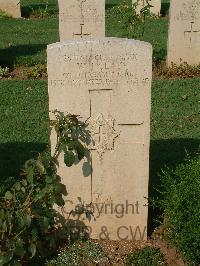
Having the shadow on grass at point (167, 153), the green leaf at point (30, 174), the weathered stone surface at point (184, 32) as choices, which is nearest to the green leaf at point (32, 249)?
the green leaf at point (30, 174)

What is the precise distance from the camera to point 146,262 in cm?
386

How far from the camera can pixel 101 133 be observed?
12.8ft

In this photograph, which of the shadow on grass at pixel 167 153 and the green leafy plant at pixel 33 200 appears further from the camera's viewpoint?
the shadow on grass at pixel 167 153

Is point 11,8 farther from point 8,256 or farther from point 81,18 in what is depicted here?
point 8,256

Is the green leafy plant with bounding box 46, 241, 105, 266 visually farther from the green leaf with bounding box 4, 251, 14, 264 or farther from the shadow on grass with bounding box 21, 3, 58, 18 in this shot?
the shadow on grass with bounding box 21, 3, 58, 18

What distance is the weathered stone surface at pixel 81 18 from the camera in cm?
876

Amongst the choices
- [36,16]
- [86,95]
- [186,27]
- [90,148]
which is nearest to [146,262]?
[90,148]

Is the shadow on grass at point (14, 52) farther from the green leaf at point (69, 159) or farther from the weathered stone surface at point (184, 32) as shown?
the green leaf at point (69, 159)

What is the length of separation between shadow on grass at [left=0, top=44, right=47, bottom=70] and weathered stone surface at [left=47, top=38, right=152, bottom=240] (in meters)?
5.67

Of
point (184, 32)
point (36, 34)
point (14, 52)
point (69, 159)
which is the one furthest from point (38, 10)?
point (69, 159)

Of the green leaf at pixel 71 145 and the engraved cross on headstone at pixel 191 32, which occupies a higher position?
the engraved cross on headstone at pixel 191 32

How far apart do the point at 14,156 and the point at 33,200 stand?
227 cm

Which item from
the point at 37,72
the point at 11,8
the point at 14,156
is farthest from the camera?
the point at 11,8

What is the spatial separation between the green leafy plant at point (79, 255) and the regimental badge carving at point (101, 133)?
0.73m
